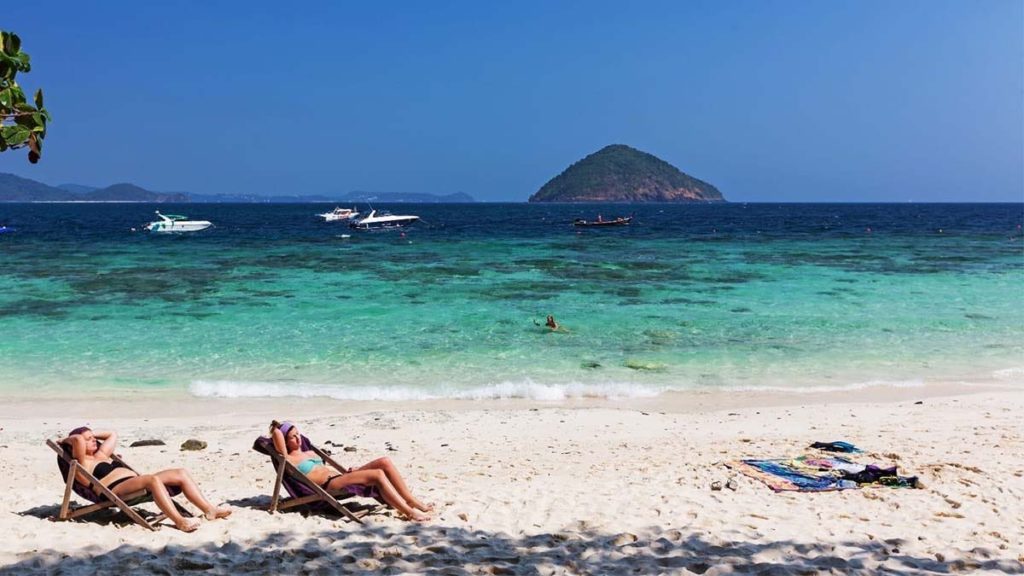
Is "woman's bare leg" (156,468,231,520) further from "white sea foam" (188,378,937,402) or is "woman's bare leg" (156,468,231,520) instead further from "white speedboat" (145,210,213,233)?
"white speedboat" (145,210,213,233)

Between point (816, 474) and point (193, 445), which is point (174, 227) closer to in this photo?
point (193, 445)

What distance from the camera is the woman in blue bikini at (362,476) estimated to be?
6.84 meters

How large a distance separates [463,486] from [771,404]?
7022 millimetres

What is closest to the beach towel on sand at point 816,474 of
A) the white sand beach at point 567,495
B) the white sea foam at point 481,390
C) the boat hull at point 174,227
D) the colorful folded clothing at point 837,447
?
the white sand beach at point 567,495

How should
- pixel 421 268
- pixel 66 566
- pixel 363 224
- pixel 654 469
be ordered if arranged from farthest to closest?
1. pixel 363 224
2. pixel 421 268
3. pixel 654 469
4. pixel 66 566

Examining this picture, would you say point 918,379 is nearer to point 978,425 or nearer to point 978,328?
point 978,425

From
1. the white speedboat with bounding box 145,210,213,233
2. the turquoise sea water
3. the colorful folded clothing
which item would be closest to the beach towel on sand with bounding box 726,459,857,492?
the colorful folded clothing

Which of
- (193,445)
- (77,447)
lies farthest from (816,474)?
(193,445)

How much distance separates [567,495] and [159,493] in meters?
3.63

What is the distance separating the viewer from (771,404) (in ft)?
42.9

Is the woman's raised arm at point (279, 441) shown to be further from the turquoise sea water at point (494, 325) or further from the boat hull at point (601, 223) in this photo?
the boat hull at point (601, 223)

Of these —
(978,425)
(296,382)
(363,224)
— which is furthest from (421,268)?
(363,224)

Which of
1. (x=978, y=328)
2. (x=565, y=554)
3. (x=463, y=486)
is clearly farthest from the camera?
(x=978, y=328)

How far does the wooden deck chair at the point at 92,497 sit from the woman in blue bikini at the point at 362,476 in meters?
0.97
